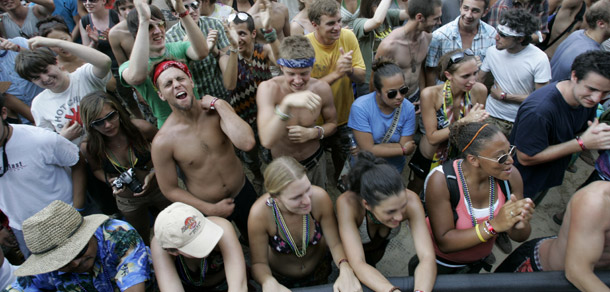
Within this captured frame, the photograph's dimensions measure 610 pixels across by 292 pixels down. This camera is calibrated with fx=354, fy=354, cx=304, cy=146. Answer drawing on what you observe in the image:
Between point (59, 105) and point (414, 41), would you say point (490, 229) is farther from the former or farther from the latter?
point (59, 105)

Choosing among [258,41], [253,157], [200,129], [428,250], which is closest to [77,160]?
[200,129]

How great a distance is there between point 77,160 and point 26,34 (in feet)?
11.0

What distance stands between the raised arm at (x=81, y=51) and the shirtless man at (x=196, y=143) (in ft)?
3.13

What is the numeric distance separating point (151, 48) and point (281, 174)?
204 centimetres

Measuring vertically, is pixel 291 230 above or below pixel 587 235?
below

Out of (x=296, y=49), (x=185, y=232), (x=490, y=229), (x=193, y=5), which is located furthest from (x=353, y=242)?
(x=193, y=5)

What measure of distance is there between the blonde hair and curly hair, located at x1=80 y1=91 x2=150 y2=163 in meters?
Result: 1.50

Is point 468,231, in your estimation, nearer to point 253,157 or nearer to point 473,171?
point 473,171

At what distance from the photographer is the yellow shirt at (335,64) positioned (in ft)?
13.2

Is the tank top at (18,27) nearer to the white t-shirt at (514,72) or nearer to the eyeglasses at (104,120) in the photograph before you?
the eyeglasses at (104,120)

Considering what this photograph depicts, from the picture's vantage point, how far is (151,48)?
3.44m

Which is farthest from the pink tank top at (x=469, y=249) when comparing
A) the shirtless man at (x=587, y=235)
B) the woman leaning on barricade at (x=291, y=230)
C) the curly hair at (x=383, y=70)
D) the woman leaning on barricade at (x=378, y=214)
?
→ the curly hair at (x=383, y=70)

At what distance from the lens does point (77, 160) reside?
3.18 m

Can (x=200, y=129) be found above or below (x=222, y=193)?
above
